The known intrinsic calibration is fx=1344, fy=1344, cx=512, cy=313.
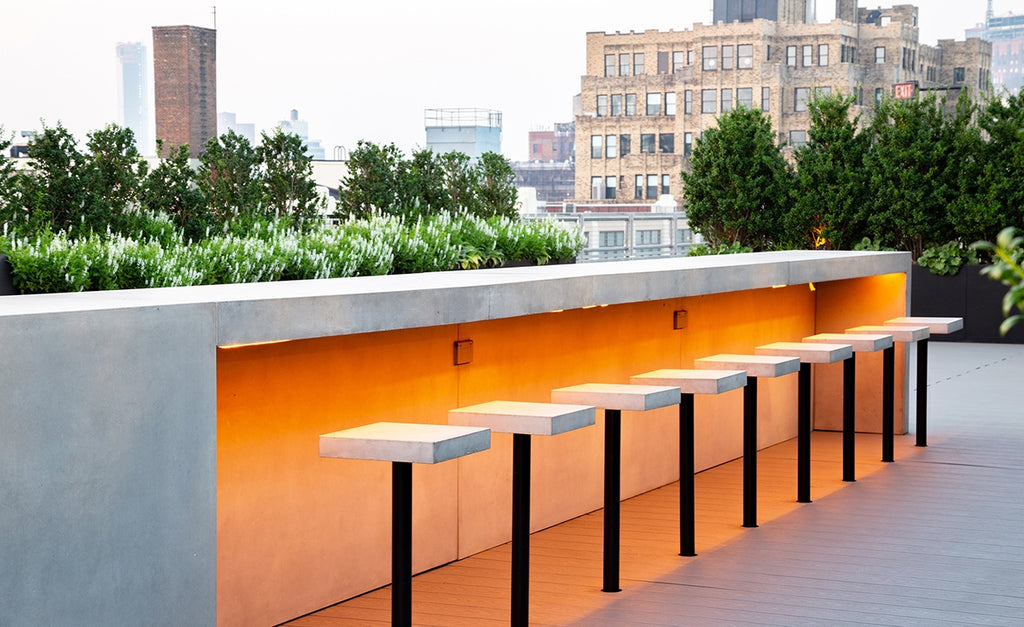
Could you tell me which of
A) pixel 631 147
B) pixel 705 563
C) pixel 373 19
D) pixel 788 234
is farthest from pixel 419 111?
pixel 705 563

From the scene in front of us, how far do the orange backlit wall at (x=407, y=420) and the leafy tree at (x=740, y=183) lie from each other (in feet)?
35.3

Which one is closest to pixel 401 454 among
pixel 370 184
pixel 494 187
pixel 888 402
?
pixel 888 402

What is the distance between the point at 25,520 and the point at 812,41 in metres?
102

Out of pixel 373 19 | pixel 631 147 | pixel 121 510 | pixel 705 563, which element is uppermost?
pixel 373 19

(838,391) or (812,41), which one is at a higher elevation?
(812,41)

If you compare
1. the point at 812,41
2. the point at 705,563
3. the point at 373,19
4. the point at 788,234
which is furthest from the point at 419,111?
the point at 705,563

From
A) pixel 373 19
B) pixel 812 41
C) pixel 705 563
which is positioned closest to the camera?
pixel 705 563

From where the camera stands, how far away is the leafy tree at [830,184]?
65.5 feet

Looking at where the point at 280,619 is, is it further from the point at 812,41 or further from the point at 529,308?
the point at 812,41

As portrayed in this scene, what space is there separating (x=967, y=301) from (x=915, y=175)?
1.98m

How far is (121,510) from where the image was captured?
4035mm

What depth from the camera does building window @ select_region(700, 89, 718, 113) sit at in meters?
99.7

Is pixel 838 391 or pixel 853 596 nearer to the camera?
pixel 853 596

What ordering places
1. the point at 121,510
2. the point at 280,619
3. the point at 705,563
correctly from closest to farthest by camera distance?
the point at 121,510 < the point at 280,619 < the point at 705,563
